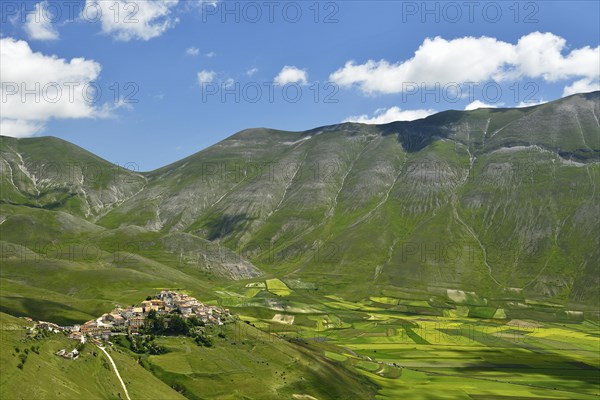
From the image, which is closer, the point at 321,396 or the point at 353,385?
the point at 321,396

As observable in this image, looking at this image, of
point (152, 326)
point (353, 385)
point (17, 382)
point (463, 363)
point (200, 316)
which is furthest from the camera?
point (463, 363)

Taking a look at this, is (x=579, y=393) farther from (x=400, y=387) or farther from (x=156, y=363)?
(x=156, y=363)

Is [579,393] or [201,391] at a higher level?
[201,391]

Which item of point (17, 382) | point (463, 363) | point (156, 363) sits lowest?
point (463, 363)

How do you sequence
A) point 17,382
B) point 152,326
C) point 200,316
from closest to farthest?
point 17,382 < point 152,326 < point 200,316

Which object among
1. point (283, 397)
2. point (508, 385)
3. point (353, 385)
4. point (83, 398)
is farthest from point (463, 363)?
point (83, 398)

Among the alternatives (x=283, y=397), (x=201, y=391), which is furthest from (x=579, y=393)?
(x=201, y=391)
